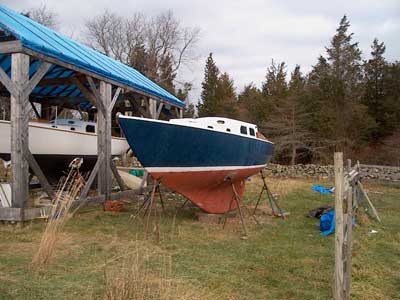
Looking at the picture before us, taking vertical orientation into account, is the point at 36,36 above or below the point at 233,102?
below

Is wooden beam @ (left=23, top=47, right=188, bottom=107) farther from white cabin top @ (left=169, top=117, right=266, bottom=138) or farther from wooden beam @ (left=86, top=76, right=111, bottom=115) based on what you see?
white cabin top @ (left=169, top=117, right=266, bottom=138)

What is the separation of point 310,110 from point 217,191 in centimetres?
2388

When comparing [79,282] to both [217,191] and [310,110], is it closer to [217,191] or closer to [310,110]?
[217,191]

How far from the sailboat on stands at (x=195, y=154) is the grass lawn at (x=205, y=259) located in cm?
72

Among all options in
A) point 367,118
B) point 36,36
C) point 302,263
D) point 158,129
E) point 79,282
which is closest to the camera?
point 79,282

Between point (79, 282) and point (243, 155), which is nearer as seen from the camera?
point (79, 282)

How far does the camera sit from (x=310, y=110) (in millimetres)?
30172

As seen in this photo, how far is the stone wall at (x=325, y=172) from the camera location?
1852cm

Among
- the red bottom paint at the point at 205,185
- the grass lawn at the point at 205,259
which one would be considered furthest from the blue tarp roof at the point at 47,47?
the grass lawn at the point at 205,259

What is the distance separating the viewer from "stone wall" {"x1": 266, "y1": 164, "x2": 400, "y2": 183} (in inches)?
729

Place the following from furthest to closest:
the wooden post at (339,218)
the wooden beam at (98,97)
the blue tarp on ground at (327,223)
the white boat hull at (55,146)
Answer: the wooden beam at (98,97) → the white boat hull at (55,146) → the blue tarp on ground at (327,223) → the wooden post at (339,218)

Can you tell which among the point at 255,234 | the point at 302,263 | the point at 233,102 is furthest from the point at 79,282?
the point at 233,102

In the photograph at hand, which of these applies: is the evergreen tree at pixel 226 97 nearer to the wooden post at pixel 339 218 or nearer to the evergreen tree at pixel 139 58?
the evergreen tree at pixel 139 58

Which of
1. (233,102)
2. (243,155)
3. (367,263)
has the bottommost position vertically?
(367,263)
